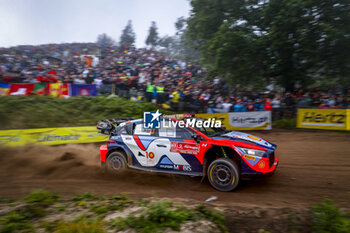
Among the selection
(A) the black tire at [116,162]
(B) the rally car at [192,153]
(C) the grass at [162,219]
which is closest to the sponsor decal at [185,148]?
(B) the rally car at [192,153]

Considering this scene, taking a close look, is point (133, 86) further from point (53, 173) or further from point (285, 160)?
point (285, 160)

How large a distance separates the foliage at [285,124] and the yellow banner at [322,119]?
29 centimetres

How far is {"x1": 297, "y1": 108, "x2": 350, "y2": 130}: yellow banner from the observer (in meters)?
11.8

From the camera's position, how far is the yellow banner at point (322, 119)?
1183 cm

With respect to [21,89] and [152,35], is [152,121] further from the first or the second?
[152,35]

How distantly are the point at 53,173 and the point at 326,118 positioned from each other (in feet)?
40.5

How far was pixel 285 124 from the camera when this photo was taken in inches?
531

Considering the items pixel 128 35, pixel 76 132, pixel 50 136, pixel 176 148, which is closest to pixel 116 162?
pixel 176 148

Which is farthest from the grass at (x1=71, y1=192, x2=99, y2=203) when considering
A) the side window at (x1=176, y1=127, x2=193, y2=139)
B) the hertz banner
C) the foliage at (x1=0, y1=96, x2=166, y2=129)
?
the hertz banner

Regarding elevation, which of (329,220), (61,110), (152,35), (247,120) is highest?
(152,35)

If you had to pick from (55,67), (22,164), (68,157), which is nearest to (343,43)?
(68,157)

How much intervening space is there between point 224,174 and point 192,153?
2.91 ft

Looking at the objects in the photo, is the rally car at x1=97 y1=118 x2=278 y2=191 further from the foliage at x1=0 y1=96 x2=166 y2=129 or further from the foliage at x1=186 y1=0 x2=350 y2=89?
the foliage at x1=186 y1=0 x2=350 y2=89

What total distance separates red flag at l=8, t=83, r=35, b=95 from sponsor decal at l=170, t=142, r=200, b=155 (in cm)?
→ 1353
